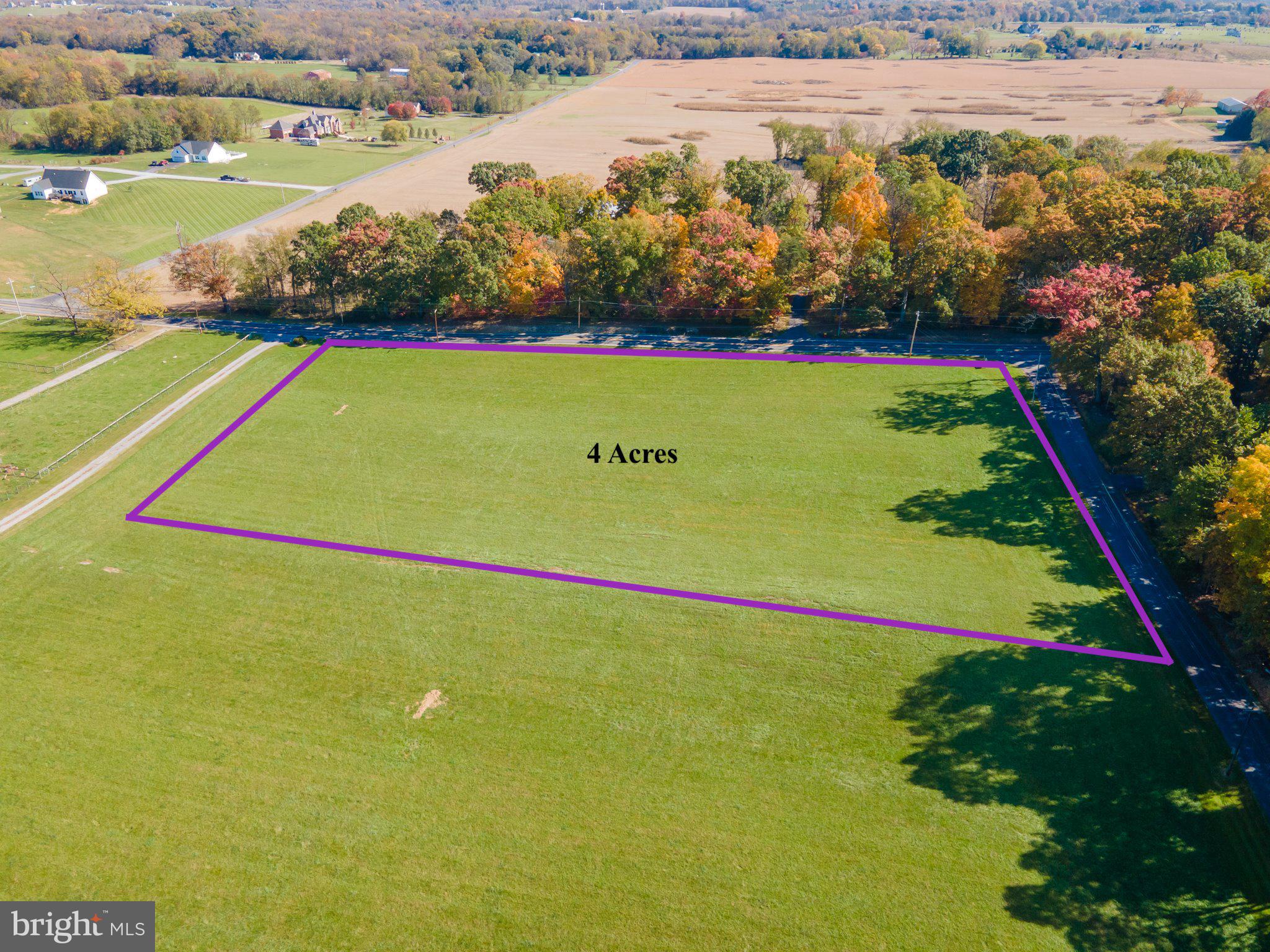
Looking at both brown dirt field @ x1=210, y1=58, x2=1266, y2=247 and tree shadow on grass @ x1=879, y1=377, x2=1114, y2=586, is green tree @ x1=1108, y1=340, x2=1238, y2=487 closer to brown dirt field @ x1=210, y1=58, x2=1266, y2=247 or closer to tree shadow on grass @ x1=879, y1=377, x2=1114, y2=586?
tree shadow on grass @ x1=879, y1=377, x2=1114, y2=586

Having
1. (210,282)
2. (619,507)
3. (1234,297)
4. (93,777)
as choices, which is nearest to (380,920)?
(93,777)

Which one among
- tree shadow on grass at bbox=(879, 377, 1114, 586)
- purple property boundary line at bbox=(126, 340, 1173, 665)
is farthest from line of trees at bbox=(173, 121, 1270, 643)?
tree shadow on grass at bbox=(879, 377, 1114, 586)

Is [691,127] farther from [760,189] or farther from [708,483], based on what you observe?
[708,483]

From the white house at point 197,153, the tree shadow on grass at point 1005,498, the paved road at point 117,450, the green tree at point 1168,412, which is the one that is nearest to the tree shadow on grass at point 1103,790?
the tree shadow on grass at point 1005,498

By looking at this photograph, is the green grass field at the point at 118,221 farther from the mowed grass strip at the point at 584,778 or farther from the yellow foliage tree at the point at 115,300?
the mowed grass strip at the point at 584,778

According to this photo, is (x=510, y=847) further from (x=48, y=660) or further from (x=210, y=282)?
(x=210, y=282)
